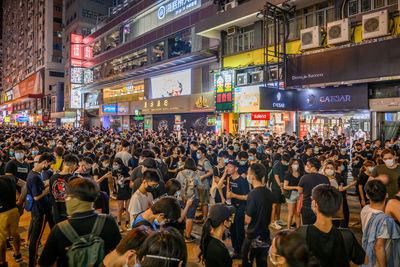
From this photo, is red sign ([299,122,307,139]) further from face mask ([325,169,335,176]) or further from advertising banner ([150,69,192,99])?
face mask ([325,169,335,176])

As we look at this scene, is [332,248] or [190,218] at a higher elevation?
[332,248]

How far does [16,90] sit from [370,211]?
98.2 m

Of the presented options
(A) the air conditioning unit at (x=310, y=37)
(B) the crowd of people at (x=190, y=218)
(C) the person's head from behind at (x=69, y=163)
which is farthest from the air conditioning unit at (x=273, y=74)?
(C) the person's head from behind at (x=69, y=163)

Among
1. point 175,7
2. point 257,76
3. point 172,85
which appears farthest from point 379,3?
point 172,85

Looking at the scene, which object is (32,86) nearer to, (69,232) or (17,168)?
(17,168)

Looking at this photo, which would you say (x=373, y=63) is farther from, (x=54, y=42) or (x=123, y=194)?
(x=54, y=42)

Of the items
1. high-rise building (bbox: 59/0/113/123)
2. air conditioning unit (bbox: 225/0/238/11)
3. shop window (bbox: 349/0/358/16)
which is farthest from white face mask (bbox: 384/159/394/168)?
high-rise building (bbox: 59/0/113/123)

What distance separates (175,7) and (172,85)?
7.69 meters

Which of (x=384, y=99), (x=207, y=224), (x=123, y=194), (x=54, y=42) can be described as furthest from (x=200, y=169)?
(x=54, y=42)

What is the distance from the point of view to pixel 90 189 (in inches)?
105

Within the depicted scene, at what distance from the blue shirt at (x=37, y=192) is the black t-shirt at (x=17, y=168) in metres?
1.24

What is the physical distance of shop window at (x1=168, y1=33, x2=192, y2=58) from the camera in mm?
25500

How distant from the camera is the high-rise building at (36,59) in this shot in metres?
61.6

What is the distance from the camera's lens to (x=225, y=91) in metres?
18.9
